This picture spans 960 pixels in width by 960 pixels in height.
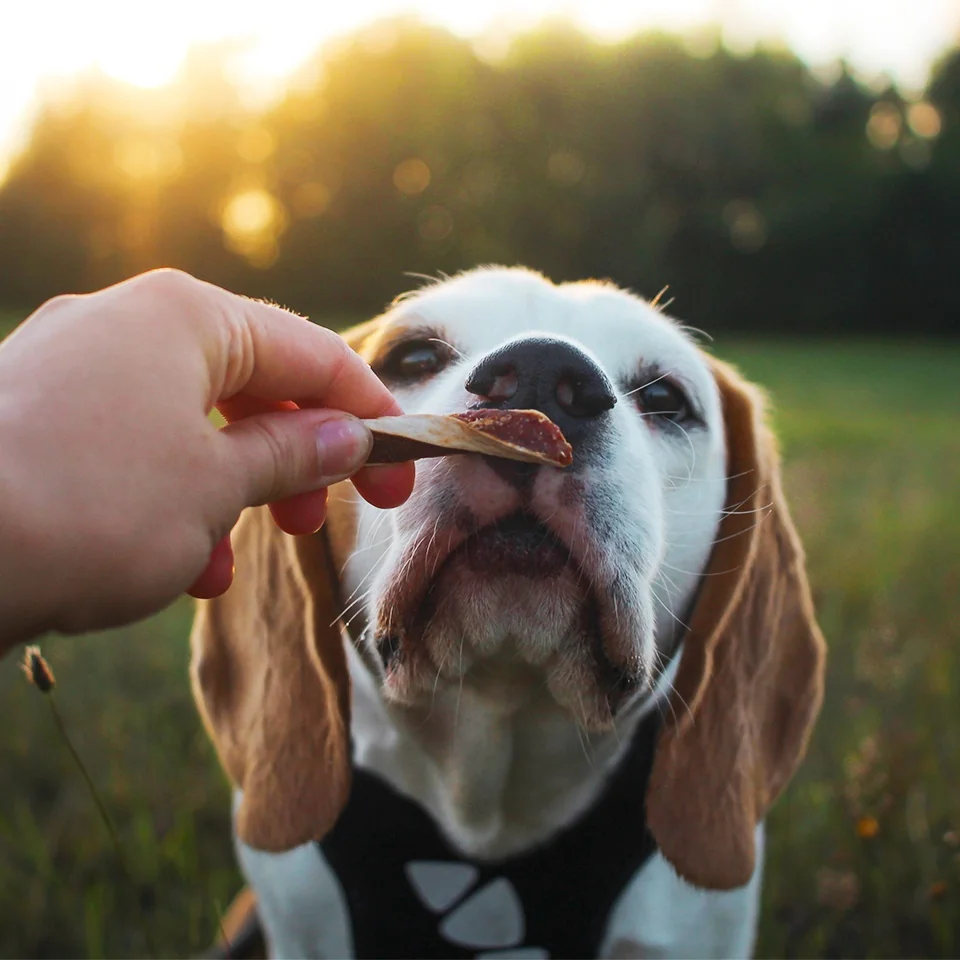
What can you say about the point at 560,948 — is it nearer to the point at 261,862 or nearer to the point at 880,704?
the point at 261,862

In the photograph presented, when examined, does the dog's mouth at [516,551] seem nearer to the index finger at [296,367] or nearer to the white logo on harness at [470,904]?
the index finger at [296,367]

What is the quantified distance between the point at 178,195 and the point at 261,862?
2070cm

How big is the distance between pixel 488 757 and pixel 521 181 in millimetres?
26234

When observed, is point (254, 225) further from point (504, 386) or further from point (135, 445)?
point (135, 445)

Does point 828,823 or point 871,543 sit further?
point 871,543

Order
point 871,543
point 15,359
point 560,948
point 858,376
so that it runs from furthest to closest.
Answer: point 858,376 < point 871,543 < point 560,948 < point 15,359

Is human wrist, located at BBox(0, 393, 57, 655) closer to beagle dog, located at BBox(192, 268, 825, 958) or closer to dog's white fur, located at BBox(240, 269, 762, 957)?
dog's white fur, located at BBox(240, 269, 762, 957)

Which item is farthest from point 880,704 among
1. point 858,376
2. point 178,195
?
point 178,195

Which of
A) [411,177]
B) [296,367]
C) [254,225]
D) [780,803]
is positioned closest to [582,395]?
[296,367]

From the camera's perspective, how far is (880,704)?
3283 mm

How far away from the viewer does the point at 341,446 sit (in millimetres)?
1134

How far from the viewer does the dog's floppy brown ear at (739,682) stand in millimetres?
1888

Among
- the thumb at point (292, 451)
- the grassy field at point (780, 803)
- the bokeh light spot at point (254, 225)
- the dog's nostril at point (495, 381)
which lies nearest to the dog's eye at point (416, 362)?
the dog's nostril at point (495, 381)

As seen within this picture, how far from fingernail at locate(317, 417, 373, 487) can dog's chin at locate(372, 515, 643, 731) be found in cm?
32
